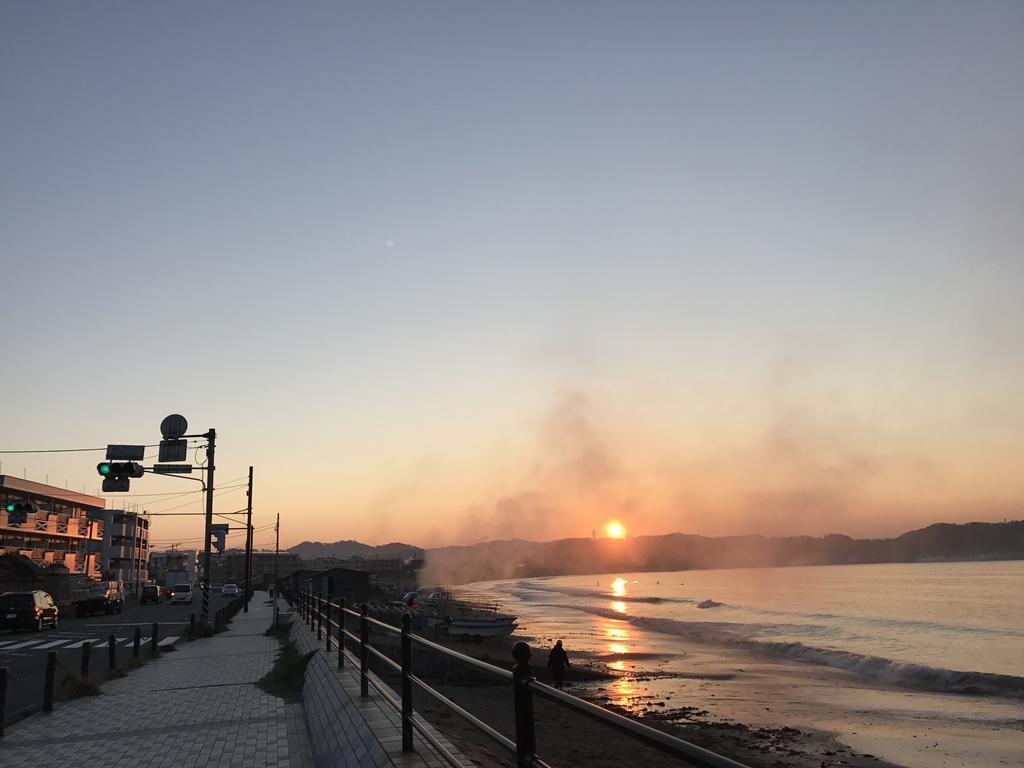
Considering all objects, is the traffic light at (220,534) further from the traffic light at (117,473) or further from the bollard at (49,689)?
the bollard at (49,689)

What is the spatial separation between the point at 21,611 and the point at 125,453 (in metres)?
13.1

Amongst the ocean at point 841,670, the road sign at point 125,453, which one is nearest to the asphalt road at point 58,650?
the road sign at point 125,453

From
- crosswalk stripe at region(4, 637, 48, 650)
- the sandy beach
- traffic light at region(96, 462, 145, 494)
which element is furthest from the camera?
crosswalk stripe at region(4, 637, 48, 650)

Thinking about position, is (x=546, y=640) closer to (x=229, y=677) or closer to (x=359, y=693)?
(x=229, y=677)

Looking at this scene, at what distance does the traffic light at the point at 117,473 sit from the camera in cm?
2204

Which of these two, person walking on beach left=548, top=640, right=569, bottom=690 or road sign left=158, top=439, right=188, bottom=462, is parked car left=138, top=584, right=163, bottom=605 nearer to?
road sign left=158, top=439, right=188, bottom=462

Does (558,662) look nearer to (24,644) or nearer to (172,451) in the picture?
(172,451)

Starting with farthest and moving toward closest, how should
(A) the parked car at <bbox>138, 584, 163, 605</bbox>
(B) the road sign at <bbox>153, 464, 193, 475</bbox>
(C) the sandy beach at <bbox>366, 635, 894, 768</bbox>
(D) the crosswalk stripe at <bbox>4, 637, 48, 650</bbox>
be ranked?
(A) the parked car at <bbox>138, 584, 163, 605</bbox> → (B) the road sign at <bbox>153, 464, 193, 475</bbox> → (D) the crosswalk stripe at <bbox>4, 637, 48, 650</bbox> → (C) the sandy beach at <bbox>366, 635, 894, 768</bbox>

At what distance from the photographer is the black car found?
29.8m

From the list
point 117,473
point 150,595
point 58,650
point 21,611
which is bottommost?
point 150,595

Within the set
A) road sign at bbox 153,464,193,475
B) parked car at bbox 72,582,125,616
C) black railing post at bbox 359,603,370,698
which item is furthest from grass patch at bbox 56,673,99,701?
parked car at bbox 72,582,125,616

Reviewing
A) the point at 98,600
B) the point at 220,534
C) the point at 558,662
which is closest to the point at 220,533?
the point at 220,534

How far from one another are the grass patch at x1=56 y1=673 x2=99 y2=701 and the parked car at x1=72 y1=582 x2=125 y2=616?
33242mm

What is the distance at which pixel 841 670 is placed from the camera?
125ft
